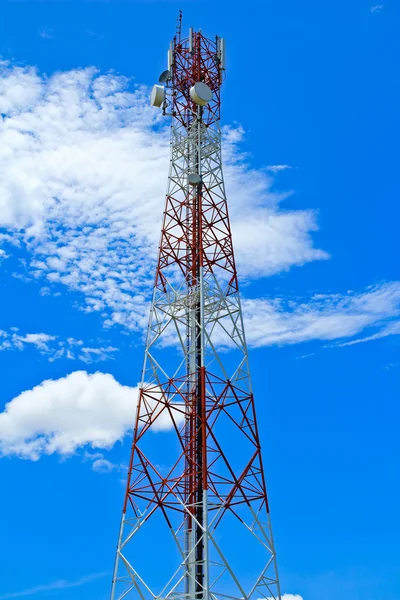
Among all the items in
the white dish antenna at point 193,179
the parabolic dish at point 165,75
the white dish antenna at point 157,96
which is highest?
the parabolic dish at point 165,75

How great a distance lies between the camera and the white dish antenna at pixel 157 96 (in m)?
43.9

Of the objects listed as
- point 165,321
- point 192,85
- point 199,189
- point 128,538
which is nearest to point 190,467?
point 128,538

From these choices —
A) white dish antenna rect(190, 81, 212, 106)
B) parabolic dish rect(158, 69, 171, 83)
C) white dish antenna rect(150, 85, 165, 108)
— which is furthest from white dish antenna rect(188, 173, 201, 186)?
parabolic dish rect(158, 69, 171, 83)

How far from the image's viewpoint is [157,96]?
43906 millimetres

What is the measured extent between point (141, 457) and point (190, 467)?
8.52ft

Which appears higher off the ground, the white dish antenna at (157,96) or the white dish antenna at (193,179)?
the white dish antenna at (157,96)

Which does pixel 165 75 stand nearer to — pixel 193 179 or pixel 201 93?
pixel 201 93

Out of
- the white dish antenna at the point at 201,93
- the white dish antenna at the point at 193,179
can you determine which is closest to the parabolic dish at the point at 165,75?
the white dish antenna at the point at 201,93

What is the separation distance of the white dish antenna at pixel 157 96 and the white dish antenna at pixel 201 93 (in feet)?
7.57

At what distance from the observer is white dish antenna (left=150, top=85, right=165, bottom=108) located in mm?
43906

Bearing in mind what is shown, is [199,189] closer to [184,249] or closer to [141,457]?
[184,249]

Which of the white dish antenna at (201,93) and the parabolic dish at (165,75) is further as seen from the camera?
the parabolic dish at (165,75)

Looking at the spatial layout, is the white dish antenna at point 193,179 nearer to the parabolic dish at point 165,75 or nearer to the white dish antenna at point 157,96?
the white dish antenna at point 157,96

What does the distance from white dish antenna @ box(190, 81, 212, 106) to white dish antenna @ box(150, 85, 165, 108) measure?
2309mm
